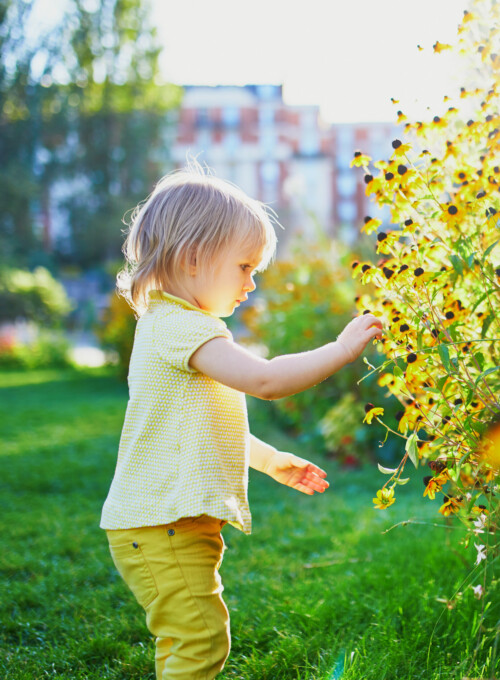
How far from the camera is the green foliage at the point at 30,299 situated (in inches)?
631

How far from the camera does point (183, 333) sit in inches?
62.7

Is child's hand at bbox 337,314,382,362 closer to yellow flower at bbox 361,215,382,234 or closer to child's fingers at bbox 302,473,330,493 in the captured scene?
yellow flower at bbox 361,215,382,234

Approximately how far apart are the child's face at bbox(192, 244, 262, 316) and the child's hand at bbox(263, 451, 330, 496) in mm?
475

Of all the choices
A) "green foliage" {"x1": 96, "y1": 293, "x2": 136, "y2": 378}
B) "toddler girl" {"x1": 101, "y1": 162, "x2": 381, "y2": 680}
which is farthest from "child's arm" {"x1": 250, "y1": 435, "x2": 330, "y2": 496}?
"green foliage" {"x1": 96, "y1": 293, "x2": 136, "y2": 378}

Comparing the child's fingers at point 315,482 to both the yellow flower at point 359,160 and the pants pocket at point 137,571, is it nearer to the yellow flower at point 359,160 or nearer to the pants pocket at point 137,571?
the pants pocket at point 137,571

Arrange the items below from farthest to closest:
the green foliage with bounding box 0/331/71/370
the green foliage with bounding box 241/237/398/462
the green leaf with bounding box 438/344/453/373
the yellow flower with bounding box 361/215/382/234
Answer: the green foliage with bounding box 0/331/71/370 → the green foliage with bounding box 241/237/398/462 → the yellow flower with bounding box 361/215/382/234 → the green leaf with bounding box 438/344/453/373

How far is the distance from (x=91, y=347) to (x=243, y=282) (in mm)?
15947

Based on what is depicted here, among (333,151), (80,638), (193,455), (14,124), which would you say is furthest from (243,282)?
(333,151)

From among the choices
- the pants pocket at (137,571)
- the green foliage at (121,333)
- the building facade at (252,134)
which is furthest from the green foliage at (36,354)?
the building facade at (252,134)

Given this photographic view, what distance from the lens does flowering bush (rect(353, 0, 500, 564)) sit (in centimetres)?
160

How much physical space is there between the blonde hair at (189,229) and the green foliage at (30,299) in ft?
49.7

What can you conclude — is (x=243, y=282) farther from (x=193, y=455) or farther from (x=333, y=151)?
(x=333, y=151)

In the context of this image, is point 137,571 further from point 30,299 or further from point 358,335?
point 30,299

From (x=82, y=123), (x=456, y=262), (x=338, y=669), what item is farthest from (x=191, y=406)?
(x=82, y=123)
